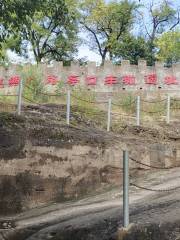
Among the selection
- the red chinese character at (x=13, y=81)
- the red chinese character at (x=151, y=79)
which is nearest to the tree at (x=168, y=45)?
the red chinese character at (x=151, y=79)

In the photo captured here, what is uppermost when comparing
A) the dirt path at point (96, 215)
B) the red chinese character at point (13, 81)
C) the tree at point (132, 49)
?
the tree at point (132, 49)

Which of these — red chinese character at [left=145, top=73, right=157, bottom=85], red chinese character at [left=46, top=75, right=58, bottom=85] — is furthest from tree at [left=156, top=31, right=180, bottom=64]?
red chinese character at [left=46, top=75, right=58, bottom=85]

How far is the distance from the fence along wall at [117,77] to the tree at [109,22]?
15.2 metres

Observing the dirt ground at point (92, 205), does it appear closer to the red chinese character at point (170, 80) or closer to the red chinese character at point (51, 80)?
the red chinese character at point (170, 80)

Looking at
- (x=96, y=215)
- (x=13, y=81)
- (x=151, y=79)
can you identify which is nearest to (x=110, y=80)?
(x=151, y=79)

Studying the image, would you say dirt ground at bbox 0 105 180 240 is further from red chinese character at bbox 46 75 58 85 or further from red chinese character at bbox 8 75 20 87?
red chinese character at bbox 8 75 20 87

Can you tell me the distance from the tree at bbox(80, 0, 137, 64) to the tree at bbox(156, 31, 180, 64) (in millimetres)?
3995

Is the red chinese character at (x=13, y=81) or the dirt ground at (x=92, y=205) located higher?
the red chinese character at (x=13, y=81)

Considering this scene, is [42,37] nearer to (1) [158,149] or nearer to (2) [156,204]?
(1) [158,149]

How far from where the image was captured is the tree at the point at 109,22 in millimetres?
47766

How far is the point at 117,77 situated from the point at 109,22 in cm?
1784

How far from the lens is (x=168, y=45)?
146 ft

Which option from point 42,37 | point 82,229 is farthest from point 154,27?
point 82,229

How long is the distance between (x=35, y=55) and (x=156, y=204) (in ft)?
121
